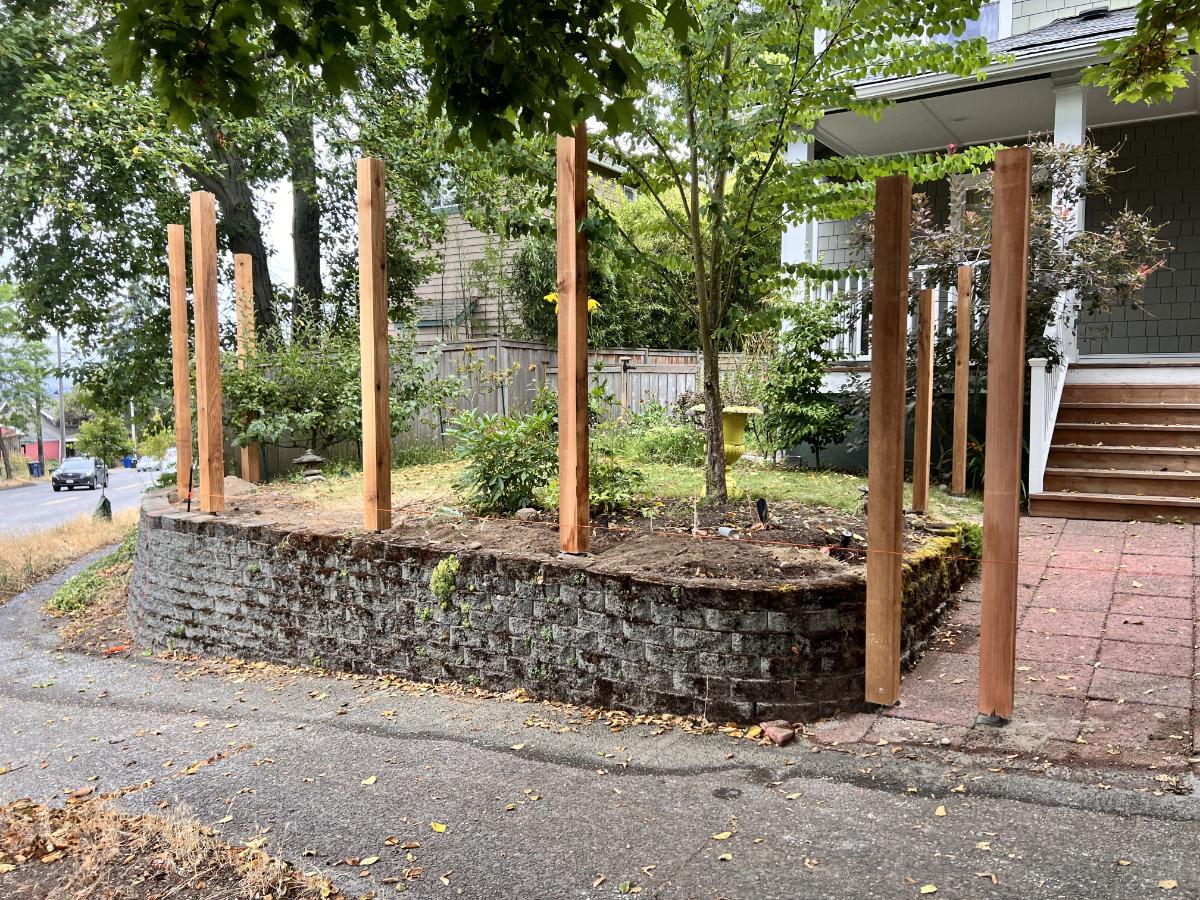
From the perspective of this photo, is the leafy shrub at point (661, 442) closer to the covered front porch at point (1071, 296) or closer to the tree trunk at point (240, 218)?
the covered front porch at point (1071, 296)

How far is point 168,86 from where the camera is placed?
10.1ft

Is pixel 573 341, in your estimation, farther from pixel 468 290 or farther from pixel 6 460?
pixel 6 460

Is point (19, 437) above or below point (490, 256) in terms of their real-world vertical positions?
below

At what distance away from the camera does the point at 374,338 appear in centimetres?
504

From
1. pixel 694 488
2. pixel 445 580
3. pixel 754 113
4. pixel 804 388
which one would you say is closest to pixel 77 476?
pixel 804 388

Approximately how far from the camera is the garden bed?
12.5 feet

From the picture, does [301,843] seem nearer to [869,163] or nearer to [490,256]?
[869,163]

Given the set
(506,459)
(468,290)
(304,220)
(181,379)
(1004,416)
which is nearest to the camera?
(1004,416)

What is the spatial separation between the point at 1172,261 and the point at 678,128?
8112 mm

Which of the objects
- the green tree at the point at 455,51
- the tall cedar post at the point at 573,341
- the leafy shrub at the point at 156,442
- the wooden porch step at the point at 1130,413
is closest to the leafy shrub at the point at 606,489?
the tall cedar post at the point at 573,341

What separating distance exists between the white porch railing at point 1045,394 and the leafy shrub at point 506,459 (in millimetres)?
4059

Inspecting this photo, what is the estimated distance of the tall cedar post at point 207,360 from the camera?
6.30m

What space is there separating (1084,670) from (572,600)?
2.49 metres

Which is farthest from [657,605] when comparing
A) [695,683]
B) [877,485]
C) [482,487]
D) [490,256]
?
[490,256]
